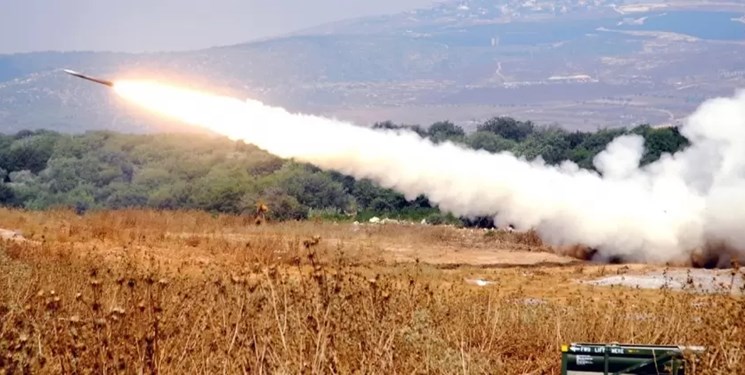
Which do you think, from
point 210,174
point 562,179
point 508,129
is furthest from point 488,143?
point 562,179

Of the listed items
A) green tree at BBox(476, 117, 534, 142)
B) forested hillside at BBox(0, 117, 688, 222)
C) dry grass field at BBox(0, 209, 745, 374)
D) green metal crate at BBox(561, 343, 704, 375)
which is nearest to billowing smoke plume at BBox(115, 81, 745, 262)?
dry grass field at BBox(0, 209, 745, 374)

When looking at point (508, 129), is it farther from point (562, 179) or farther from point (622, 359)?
point (622, 359)

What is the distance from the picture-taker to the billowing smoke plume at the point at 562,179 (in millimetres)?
23281

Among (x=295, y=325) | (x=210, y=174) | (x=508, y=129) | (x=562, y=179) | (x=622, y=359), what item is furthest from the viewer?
(x=508, y=129)

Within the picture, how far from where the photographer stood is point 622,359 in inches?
288

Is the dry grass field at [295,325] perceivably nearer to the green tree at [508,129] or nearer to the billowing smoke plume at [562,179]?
the billowing smoke plume at [562,179]

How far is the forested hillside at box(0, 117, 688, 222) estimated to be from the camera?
53.2 m

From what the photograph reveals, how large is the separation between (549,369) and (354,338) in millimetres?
2331

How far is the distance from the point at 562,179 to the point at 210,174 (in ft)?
147

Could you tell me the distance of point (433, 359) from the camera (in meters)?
7.94

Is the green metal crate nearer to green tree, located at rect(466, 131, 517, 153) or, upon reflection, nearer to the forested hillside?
the forested hillside

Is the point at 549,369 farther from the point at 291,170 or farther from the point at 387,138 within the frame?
the point at 291,170

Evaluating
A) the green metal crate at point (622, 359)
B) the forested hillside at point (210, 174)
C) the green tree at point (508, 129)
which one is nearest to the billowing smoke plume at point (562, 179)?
the green metal crate at point (622, 359)

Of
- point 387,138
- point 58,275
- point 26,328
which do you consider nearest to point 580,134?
point 387,138
